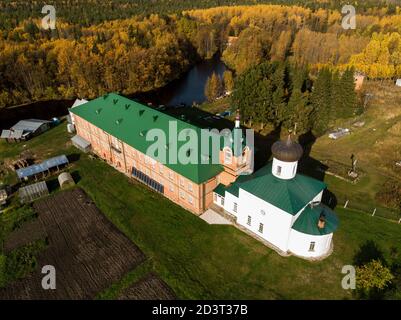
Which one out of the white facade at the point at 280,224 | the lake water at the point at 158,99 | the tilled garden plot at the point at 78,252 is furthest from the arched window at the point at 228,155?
the lake water at the point at 158,99

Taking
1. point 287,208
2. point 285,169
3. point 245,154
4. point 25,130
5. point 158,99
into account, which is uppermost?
point 285,169

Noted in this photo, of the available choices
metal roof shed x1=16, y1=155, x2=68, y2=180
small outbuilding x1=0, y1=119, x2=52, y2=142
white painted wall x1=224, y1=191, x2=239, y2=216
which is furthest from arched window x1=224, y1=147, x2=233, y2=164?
small outbuilding x1=0, y1=119, x2=52, y2=142

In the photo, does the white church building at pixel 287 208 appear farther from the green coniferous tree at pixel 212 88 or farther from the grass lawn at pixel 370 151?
the green coniferous tree at pixel 212 88

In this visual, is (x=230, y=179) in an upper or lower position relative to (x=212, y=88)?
upper

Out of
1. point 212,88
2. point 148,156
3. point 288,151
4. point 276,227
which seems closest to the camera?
point 288,151

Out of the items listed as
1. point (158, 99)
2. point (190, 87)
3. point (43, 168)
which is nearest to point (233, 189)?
point (43, 168)

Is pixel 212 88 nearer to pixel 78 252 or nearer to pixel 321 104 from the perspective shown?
pixel 321 104

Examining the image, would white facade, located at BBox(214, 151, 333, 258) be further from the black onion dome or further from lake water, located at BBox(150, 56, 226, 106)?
lake water, located at BBox(150, 56, 226, 106)

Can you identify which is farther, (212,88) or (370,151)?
(212,88)

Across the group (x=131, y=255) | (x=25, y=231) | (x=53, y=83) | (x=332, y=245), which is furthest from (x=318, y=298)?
(x=53, y=83)
